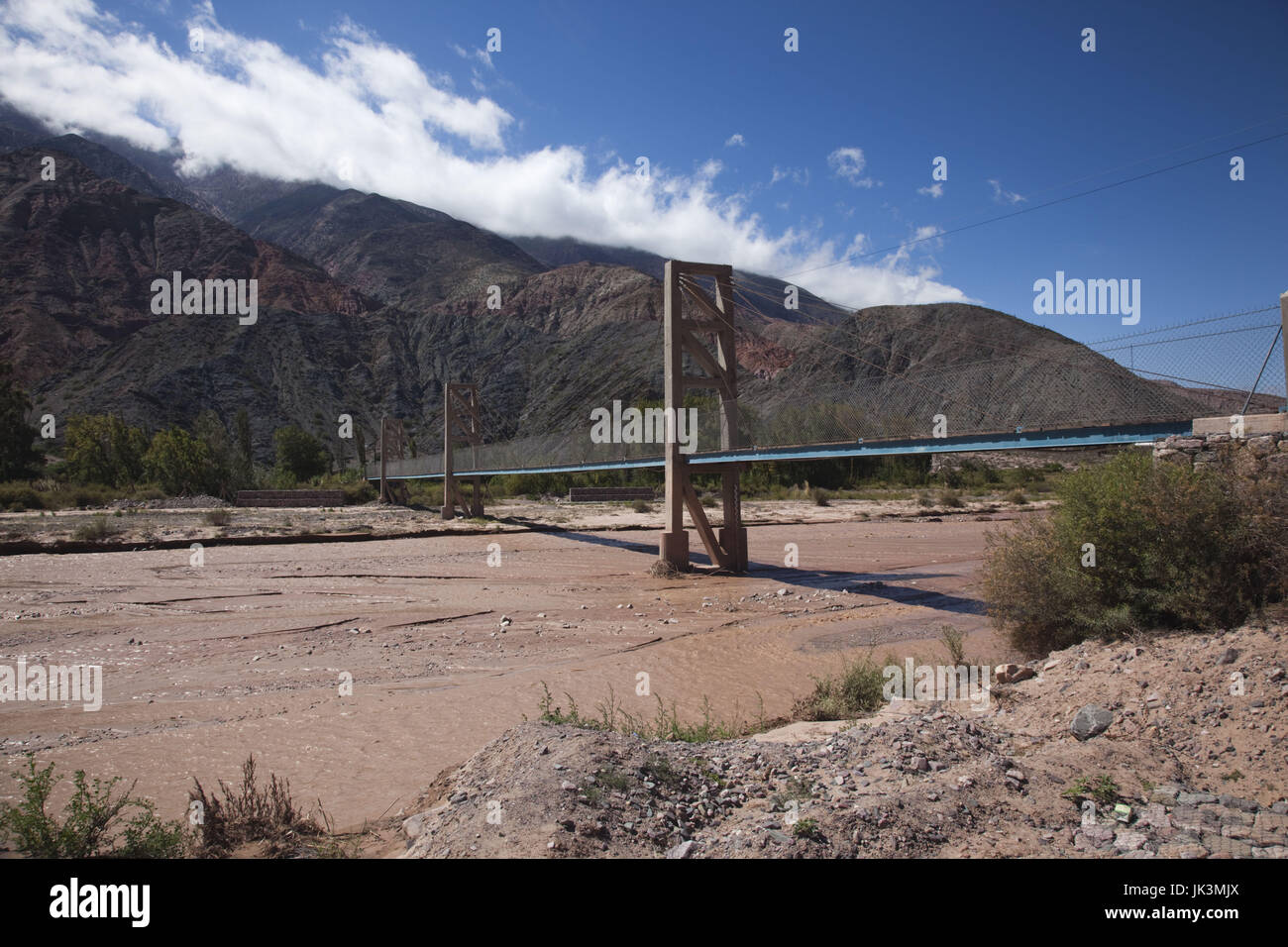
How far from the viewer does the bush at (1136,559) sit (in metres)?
5.05

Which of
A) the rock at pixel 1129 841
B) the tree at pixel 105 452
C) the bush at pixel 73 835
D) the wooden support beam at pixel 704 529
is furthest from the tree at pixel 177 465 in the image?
the rock at pixel 1129 841

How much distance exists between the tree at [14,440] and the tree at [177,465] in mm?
7714

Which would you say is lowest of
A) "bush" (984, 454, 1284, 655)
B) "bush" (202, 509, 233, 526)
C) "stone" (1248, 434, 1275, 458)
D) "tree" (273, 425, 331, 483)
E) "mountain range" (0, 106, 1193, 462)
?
"bush" (202, 509, 233, 526)

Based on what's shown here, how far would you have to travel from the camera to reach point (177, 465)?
45750mm

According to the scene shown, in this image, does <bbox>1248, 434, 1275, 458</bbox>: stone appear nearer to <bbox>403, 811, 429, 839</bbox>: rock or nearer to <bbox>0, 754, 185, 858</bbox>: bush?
<bbox>403, 811, 429, 839</bbox>: rock

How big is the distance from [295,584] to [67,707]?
8466 mm

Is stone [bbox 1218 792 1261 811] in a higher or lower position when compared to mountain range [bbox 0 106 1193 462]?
lower

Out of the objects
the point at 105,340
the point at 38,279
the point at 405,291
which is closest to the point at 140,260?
the point at 38,279

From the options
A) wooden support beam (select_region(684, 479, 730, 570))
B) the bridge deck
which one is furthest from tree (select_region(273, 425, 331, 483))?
the bridge deck

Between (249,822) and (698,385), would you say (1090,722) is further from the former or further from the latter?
(698,385)

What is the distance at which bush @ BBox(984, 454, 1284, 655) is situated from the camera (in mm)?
5047

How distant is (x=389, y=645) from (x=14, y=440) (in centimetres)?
5374

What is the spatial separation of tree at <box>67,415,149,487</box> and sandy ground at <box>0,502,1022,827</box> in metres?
32.9

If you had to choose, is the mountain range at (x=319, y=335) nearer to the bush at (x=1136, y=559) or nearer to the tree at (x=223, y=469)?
the tree at (x=223, y=469)
